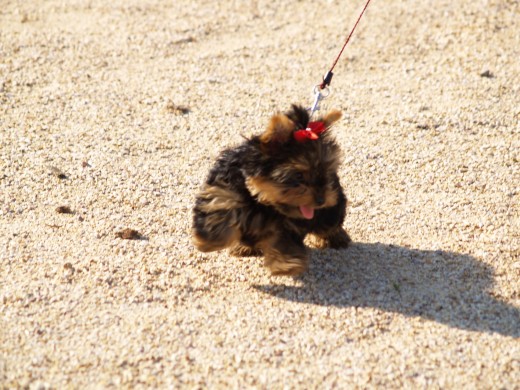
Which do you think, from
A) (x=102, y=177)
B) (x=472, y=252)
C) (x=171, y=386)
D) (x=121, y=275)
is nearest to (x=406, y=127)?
(x=472, y=252)

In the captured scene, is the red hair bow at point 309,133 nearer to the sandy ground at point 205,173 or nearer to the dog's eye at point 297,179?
the dog's eye at point 297,179

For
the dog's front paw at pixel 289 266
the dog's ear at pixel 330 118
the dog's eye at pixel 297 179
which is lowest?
the dog's front paw at pixel 289 266

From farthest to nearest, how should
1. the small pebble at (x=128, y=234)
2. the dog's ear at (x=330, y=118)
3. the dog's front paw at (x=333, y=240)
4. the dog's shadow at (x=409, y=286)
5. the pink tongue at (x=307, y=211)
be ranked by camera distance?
the small pebble at (x=128, y=234)
the dog's front paw at (x=333, y=240)
the dog's shadow at (x=409, y=286)
the dog's ear at (x=330, y=118)
the pink tongue at (x=307, y=211)

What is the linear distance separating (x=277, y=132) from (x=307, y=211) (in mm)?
592

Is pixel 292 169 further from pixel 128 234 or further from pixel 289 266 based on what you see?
pixel 128 234

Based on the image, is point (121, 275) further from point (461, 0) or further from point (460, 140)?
point (461, 0)

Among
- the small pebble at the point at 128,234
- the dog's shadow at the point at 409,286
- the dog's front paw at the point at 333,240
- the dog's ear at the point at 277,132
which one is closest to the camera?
the dog's ear at the point at 277,132

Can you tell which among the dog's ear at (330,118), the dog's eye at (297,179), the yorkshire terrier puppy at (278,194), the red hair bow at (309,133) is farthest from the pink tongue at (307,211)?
the dog's ear at (330,118)

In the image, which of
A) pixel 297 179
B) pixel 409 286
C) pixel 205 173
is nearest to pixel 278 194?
pixel 297 179

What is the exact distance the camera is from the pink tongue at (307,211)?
4771mm

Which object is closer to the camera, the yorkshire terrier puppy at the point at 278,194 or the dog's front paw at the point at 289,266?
the yorkshire terrier puppy at the point at 278,194

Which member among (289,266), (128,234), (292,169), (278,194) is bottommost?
(128,234)

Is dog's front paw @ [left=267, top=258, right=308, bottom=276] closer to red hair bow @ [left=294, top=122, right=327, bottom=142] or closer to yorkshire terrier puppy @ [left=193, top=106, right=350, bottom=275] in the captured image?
yorkshire terrier puppy @ [left=193, top=106, right=350, bottom=275]

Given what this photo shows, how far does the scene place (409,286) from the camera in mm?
5379
